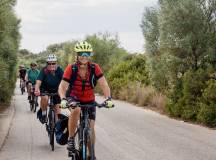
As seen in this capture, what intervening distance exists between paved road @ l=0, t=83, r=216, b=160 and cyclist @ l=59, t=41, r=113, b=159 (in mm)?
2129

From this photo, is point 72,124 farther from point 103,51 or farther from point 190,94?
point 103,51

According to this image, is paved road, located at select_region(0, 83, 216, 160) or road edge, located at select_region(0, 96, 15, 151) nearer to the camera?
paved road, located at select_region(0, 83, 216, 160)

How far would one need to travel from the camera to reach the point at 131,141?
14211mm

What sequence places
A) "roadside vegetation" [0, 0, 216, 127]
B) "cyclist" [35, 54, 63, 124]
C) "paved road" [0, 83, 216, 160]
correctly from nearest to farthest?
"paved road" [0, 83, 216, 160] → "cyclist" [35, 54, 63, 124] → "roadside vegetation" [0, 0, 216, 127]

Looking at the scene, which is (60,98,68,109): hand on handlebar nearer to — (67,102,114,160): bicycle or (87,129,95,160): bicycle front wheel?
(67,102,114,160): bicycle

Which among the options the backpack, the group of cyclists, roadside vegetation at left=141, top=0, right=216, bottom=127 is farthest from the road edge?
roadside vegetation at left=141, top=0, right=216, bottom=127

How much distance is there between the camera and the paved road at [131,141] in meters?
12.1

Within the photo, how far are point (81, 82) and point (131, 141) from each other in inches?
183

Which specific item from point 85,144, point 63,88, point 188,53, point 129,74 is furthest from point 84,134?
point 129,74

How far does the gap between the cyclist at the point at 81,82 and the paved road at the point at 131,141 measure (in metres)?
2.13

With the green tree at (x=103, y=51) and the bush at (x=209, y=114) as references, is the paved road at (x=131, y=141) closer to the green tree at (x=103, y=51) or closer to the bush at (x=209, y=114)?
the bush at (x=209, y=114)

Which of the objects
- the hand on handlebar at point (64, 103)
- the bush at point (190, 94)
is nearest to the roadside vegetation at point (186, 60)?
the bush at point (190, 94)

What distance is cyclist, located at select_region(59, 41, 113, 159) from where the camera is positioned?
9703mm

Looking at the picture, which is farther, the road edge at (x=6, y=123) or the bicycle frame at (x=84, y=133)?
the road edge at (x=6, y=123)
